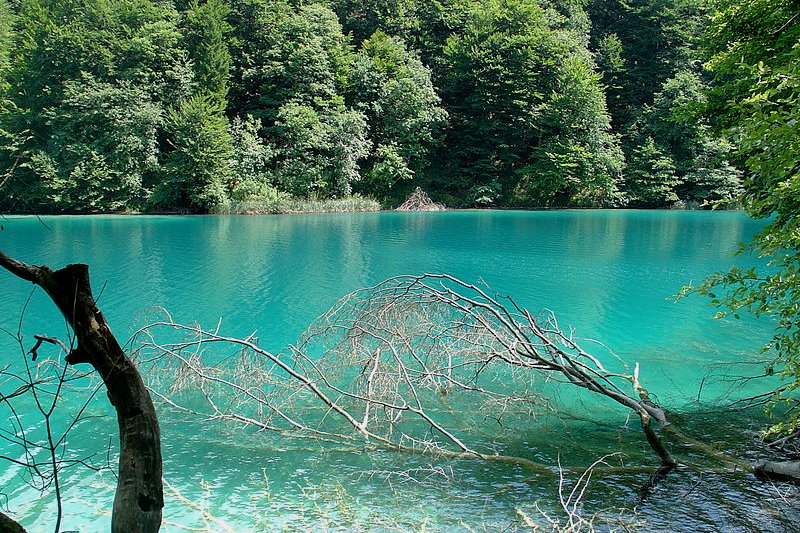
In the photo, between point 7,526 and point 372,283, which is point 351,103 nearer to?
point 372,283

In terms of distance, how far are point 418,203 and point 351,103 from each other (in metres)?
9.20

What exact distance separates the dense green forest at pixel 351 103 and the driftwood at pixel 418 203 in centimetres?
131

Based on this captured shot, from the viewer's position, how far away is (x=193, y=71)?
40.3m

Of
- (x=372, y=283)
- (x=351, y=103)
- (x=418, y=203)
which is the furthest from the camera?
(x=351, y=103)

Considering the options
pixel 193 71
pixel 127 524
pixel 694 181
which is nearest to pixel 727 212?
pixel 694 181

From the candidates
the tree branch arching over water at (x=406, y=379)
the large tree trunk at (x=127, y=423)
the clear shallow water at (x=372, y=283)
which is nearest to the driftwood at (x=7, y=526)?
the large tree trunk at (x=127, y=423)

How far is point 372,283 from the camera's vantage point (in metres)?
16.2

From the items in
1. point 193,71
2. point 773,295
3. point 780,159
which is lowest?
point 773,295

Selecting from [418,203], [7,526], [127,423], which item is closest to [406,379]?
[127,423]

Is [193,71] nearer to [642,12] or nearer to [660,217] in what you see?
[660,217]

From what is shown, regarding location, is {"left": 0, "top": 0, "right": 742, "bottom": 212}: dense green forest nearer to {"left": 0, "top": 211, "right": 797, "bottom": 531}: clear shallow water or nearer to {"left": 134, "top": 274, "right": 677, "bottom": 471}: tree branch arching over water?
{"left": 0, "top": 211, "right": 797, "bottom": 531}: clear shallow water

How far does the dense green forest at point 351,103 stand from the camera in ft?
124

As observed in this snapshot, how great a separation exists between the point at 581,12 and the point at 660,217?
75.2 ft

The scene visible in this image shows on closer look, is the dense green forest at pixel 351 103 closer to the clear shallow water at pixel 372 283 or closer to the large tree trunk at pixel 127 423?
the clear shallow water at pixel 372 283
